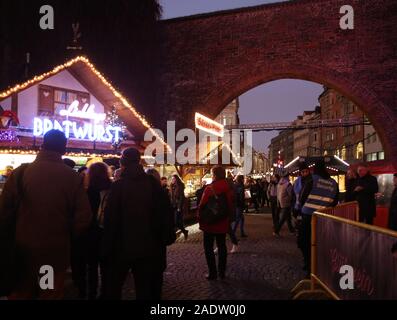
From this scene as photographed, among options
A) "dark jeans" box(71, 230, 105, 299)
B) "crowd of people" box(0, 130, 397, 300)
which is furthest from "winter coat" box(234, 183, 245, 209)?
"crowd of people" box(0, 130, 397, 300)

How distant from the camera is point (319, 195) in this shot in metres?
7.98

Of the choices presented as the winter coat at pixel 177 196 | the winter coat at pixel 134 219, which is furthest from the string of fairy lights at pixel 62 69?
the winter coat at pixel 134 219

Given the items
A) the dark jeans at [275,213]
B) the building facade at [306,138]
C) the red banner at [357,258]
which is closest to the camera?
the red banner at [357,258]

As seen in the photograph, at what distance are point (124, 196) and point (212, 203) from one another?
11.1ft

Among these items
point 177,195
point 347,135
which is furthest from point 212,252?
point 347,135

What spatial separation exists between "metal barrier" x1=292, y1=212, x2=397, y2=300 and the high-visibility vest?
44.2 inches

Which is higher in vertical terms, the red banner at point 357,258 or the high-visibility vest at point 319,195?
the high-visibility vest at point 319,195

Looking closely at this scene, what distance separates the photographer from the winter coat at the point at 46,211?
3.76 meters

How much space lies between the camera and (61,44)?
65.3ft

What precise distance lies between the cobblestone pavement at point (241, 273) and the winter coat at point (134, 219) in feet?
7.32

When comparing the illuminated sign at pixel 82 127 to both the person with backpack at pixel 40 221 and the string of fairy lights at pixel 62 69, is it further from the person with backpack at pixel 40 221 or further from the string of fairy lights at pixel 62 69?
the person with backpack at pixel 40 221

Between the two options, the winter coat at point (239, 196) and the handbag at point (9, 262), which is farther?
the winter coat at point (239, 196)

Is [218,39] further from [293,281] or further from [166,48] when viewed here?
[293,281]
